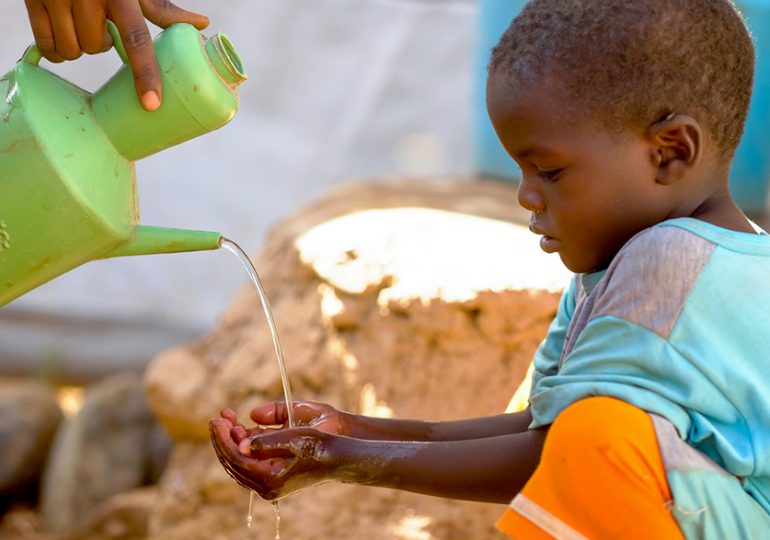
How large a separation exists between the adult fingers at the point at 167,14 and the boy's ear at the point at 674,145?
735 millimetres

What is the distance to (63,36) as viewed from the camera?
5.97 feet

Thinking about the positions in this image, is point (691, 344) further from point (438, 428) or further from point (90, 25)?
point (90, 25)

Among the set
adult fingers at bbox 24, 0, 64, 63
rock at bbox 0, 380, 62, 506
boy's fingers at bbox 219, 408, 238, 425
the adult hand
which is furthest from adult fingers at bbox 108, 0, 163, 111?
rock at bbox 0, 380, 62, 506

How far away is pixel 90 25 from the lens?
1.81 metres

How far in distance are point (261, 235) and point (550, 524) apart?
4131mm

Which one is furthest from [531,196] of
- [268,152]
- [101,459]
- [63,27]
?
[268,152]

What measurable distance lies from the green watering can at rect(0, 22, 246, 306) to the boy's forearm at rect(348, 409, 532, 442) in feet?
1.27

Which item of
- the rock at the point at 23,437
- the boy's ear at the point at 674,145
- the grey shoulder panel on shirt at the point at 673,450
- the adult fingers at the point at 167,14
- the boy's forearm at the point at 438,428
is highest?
the boy's ear at the point at 674,145

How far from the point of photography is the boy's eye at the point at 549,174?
162cm

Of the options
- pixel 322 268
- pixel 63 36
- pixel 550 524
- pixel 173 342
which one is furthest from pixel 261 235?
pixel 550 524

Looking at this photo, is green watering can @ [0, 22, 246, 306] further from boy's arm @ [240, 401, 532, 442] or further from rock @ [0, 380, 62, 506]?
rock @ [0, 380, 62, 506]

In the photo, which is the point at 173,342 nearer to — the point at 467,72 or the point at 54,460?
the point at 54,460

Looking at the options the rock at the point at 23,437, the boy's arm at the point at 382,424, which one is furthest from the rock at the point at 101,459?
the boy's arm at the point at 382,424

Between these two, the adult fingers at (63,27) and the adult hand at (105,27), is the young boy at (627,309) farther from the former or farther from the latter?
the adult fingers at (63,27)
